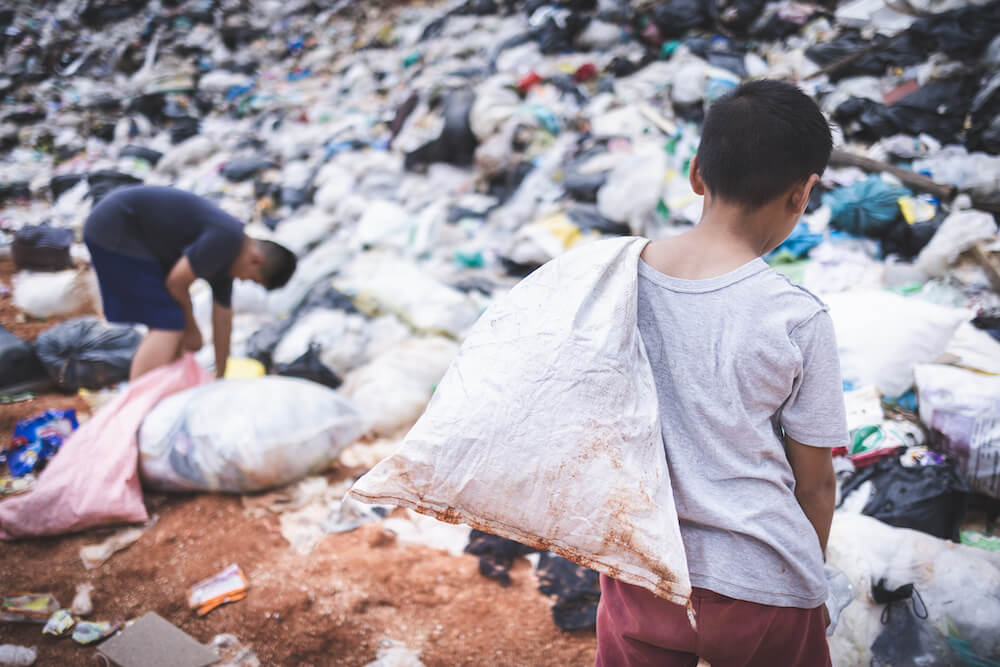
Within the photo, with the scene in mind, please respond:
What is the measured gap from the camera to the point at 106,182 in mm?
4762

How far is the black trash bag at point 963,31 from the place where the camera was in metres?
3.44

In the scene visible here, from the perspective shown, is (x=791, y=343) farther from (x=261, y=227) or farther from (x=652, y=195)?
(x=261, y=227)

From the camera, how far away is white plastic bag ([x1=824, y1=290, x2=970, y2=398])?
192 cm

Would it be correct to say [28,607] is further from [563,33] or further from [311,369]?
[563,33]

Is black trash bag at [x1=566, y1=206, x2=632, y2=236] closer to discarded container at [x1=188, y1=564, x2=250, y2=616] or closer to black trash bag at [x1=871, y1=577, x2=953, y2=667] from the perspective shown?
black trash bag at [x1=871, y1=577, x2=953, y2=667]

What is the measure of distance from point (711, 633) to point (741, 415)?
35cm

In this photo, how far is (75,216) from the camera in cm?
488

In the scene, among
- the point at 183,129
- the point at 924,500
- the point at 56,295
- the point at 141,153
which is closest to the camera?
the point at 924,500

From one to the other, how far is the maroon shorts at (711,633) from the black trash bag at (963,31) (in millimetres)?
4164

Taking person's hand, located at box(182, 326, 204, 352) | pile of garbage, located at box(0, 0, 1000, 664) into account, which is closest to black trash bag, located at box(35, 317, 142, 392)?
pile of garbage, located at box(0, 0, 1000, 664)

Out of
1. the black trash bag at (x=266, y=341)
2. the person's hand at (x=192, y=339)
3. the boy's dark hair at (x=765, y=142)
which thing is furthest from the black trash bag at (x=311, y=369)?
the boy's dark hair at (x=765, y=142)

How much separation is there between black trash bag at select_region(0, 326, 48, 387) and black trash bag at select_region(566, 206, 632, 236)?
2948 millimetres

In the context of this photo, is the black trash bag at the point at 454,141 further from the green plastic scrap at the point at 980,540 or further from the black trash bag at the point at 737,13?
the green plastic scrap at the point at 980,540

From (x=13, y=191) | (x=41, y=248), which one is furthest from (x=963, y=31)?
(x=13, y=191)
